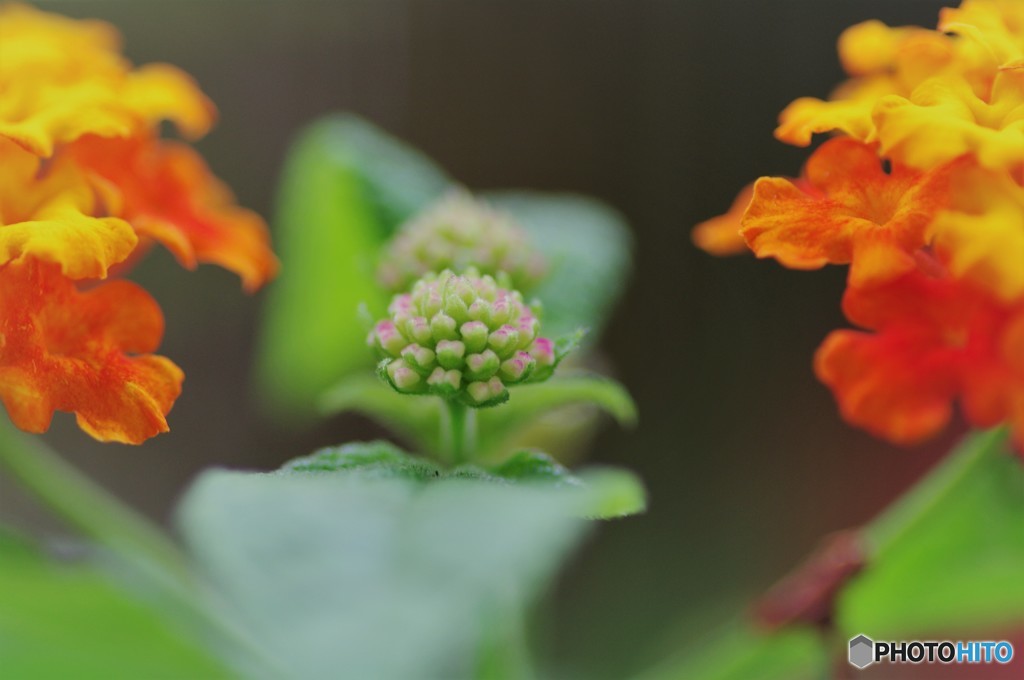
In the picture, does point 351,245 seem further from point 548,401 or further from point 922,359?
point 922,359

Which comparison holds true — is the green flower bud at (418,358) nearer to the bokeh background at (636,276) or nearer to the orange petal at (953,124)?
the orange petal at (953,124)

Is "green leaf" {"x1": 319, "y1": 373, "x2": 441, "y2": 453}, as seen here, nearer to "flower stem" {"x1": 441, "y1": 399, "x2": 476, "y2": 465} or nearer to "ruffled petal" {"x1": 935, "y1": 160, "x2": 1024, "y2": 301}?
"flower stem" {"x1": 441, "y1": 399, "x2": 476, "y2": 465}

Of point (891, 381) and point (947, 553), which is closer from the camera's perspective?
point (891, 381)

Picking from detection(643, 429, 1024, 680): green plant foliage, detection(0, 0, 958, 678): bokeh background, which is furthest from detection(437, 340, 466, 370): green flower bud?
detection(0, 0, 958, 678): bokeh background

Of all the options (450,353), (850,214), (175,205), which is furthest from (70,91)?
(850,214)

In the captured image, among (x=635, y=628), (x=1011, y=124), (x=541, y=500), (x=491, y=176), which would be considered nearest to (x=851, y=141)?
(x=1011, y=124)

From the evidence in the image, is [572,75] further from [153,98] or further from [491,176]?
[153,98]
